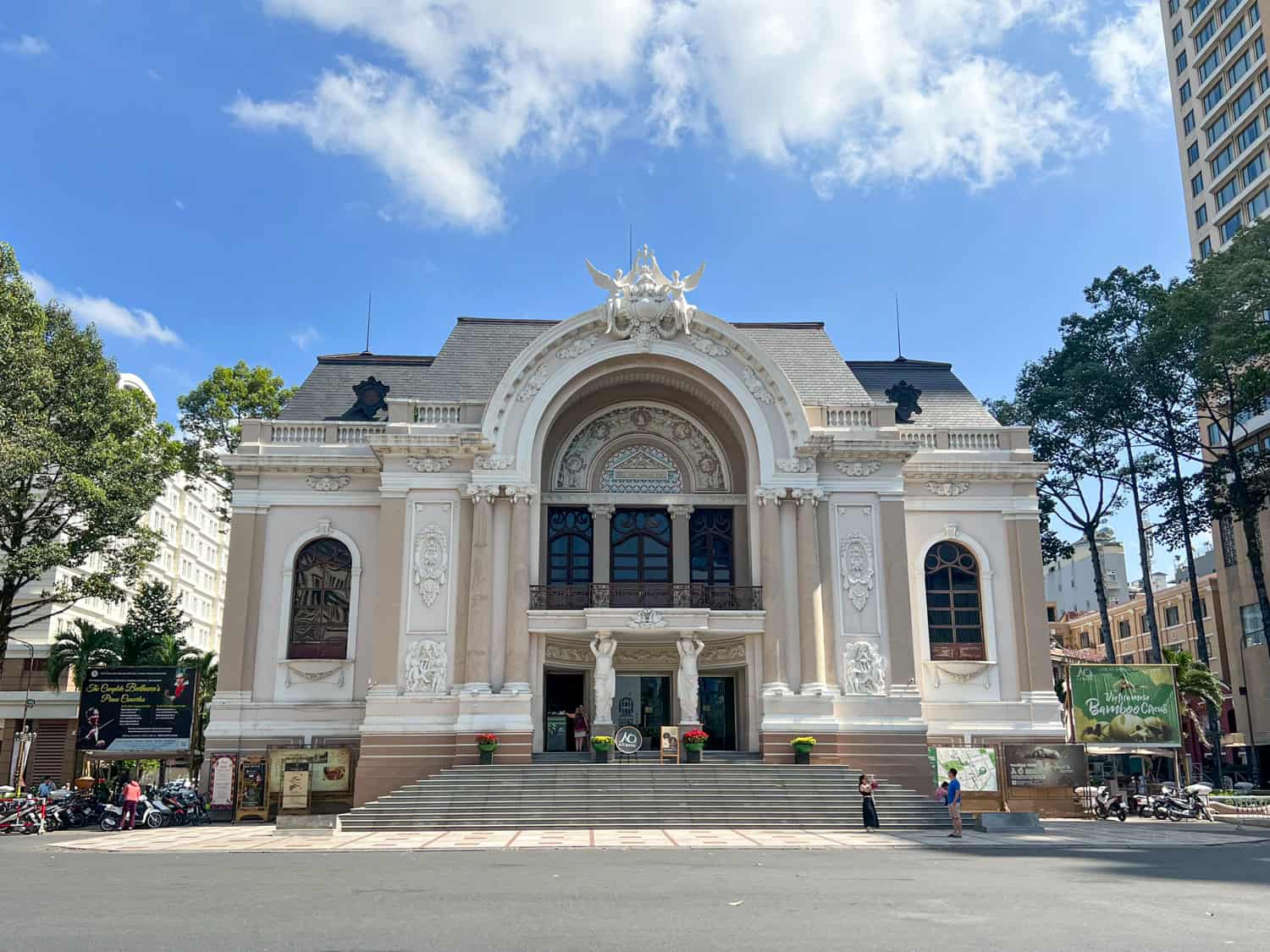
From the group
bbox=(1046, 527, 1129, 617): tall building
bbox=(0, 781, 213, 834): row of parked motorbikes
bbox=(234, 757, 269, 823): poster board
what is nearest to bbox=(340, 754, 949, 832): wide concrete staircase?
bbox=(234, 757, 269, 823): poster board

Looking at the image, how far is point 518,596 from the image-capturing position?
28906 mm

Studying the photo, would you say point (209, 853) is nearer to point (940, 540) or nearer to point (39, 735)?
point (940, 540)

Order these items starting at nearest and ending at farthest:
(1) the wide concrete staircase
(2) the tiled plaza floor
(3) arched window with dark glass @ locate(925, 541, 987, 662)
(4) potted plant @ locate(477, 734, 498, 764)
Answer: (2) the tiled plaza floor → (1) the wide concrete staircase → (4) potted plant @ locate(477, 734, 498, 764) → (3) arched window with dark glass @ locate(925, 541, 987, 662)

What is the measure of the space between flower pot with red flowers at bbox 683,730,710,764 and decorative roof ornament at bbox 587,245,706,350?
11.2 metres

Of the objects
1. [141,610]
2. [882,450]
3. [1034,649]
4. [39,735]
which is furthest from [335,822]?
[39,735]

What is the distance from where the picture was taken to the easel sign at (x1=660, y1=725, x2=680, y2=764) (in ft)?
90.3

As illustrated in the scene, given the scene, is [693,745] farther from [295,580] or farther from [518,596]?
[295,580]

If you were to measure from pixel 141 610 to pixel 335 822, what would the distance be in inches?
979

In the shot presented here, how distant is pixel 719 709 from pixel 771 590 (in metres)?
4.93

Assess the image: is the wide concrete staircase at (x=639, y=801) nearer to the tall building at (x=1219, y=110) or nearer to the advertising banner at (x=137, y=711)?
the advertising banner at (x=137, y=711)

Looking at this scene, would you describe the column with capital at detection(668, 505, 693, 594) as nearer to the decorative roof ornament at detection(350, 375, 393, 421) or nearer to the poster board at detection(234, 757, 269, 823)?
the decorative roof ornament at detection(350, 375, 393, 421)

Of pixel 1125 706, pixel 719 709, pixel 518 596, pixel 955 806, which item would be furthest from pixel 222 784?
pixel 1125 706

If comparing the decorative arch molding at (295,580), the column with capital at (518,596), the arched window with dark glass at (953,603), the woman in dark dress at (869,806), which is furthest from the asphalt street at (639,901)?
the arched window with dark glass at (953,603)

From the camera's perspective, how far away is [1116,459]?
43.7 meters
